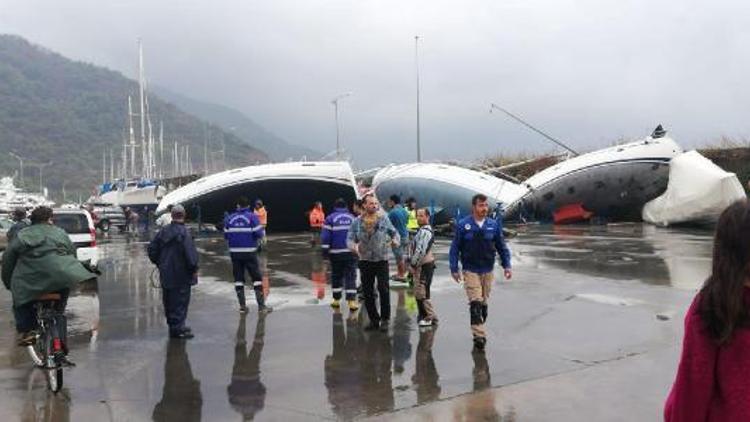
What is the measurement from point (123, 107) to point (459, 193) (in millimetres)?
141701

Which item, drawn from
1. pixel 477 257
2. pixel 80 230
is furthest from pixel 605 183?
pixel 477 257

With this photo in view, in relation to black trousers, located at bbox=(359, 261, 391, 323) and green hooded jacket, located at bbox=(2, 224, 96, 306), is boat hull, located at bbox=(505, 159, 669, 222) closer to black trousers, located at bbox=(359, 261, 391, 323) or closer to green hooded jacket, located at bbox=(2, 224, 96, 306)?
black trousers, located at bbox=(359, 261, 391, 323)

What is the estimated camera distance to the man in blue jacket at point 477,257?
25.0 feet

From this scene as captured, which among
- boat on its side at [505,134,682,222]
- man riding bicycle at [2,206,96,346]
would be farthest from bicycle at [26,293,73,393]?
boat on its side at [505,134,682,222]

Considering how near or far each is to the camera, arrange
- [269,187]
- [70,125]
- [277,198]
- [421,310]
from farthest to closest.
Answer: [70,125] < [277,198] < [269,187] < [421,310]

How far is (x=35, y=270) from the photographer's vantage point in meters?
6.57

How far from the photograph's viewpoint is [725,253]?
2477mm

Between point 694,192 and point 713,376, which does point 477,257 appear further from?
point 694,192

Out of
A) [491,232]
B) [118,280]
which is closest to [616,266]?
[491,232]

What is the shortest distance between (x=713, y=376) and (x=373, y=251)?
21.4 ft

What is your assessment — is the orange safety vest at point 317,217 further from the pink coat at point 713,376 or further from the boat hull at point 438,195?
the pink coat at point 713,376

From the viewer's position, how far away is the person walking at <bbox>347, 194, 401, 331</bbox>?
8.90 metres

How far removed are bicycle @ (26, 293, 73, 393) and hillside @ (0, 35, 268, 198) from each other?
354 ft

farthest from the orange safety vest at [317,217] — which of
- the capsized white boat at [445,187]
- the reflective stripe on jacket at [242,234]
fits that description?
the reflective stripe on jacket at [242,234]
